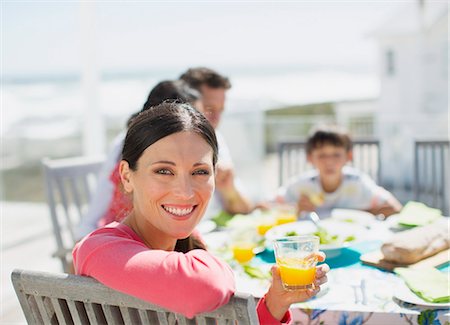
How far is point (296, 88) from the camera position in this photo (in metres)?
15.1

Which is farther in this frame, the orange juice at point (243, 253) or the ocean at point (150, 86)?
the ocean at point (150, 86)

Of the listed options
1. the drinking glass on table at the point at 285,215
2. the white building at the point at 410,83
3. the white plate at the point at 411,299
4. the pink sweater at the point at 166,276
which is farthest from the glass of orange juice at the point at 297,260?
the white building at the point at 410,83

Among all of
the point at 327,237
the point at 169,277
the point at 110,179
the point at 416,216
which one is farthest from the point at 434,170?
the point at 169,277

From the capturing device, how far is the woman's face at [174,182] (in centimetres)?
102

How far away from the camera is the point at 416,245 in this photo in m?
1.52

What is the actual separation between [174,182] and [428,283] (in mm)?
682

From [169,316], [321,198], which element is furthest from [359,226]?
[169,316]

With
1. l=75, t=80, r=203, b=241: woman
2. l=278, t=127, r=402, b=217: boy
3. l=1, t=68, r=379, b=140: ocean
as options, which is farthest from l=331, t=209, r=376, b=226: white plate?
l=1, t=68, r=379, b=140: ocean

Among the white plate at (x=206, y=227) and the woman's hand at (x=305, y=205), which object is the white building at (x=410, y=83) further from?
the white plate at (x=206, y=227)

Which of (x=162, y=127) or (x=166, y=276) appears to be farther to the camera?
(x=162, y=127)

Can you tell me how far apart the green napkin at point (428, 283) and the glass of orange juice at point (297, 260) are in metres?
A: 0.36

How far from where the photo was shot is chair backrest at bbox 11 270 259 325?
776 millimetres

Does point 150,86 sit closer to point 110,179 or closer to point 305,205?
point 305,205

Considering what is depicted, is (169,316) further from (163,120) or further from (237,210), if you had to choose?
(237,210)
